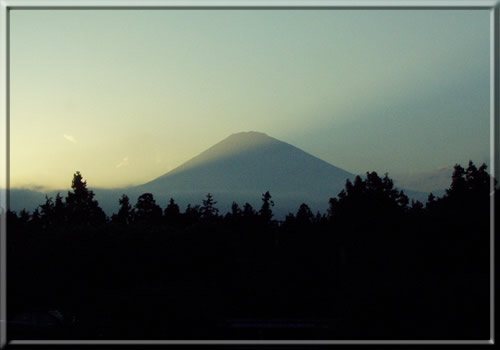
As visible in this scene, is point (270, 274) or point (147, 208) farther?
point (147, 208)

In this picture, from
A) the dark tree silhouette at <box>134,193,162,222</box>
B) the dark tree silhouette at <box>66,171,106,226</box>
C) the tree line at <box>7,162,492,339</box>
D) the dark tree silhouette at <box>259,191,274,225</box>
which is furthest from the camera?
the dark tree silhouette at <box>66,171,106,226</box>

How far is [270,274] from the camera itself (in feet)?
43.5

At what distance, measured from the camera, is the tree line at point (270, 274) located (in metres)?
9.41

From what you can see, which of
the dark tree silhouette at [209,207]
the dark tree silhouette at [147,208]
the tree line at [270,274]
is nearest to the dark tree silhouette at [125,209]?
the dark tree silhouette at [147,208]

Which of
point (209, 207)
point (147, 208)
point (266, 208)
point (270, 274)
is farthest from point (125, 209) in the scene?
point (270, 274)

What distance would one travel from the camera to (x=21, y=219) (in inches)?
698

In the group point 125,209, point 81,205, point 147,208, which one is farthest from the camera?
point 81,205

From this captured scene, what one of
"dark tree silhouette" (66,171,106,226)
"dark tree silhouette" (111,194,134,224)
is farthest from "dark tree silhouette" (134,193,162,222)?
"dark tree silhouette" (66,171,106,226)

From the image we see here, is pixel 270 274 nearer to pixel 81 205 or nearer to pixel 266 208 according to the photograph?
pixel 266 208

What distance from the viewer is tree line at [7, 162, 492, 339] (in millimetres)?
9414

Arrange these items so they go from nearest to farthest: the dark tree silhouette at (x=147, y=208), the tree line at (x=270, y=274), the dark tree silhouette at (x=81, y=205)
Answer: the tree line at (x=270, y=274) → the dark tree silhouette at (x=147, y=208) → the dark tree silhouette at (x=81, y=205)

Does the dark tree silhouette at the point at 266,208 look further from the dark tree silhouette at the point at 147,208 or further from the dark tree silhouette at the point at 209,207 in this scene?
the dark tree silhouette at the point at 147,208

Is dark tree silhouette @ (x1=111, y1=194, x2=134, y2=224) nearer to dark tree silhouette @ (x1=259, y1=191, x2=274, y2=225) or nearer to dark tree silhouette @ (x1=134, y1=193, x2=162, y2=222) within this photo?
dark tree silhouette @ (x1=134, y1=193, x2=162, y2=222)

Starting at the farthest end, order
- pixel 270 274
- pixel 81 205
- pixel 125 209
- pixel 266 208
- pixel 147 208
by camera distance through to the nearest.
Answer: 1. pixel 81 205
2. pixel 125 209
3. pixel 147 208
4. pixel 266 208
5. pixel 270 274
